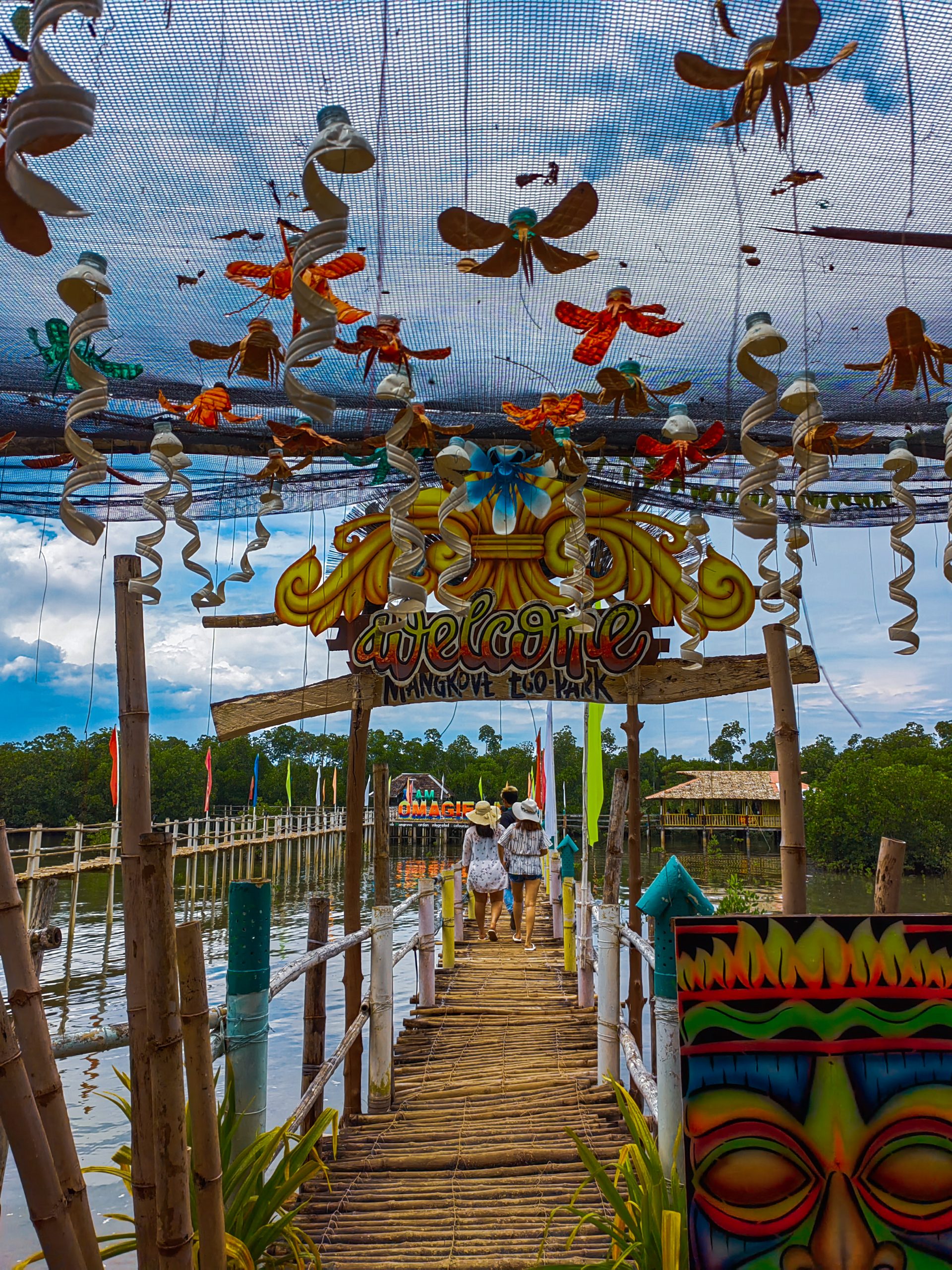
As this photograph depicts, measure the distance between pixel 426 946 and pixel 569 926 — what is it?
1.73 metres

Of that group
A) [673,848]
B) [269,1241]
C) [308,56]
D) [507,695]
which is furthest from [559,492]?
[673,848]

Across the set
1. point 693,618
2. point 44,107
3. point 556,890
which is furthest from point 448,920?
point 44,107

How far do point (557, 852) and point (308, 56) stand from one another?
32.9ft

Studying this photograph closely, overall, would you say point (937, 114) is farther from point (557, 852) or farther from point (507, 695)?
point (557, 852)

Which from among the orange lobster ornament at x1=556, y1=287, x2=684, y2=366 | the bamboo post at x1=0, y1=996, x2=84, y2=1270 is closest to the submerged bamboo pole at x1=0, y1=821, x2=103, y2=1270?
the bamboo post at x1=0, y1=996, x2=84, y2=1270

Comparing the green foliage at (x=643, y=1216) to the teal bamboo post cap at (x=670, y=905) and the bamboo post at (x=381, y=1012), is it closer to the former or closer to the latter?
the teal bamboo post cap at (x=670, y=905)

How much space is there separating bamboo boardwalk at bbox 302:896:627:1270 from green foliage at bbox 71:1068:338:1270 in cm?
40

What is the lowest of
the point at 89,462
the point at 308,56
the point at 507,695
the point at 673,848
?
the point at 673,848

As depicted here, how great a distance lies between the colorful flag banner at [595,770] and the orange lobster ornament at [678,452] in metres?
3.80

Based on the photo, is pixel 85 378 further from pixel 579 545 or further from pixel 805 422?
pixel 579 545

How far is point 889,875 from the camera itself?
2865mm

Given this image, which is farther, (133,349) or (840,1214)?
(133,349)

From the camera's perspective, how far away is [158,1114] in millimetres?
1990

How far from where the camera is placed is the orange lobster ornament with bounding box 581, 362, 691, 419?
3.95 meters
